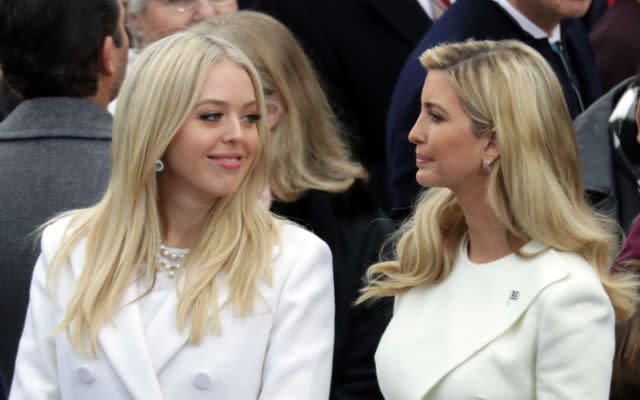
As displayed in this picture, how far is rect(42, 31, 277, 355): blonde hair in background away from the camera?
3.86m

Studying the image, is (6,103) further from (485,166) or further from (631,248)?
(631,248)

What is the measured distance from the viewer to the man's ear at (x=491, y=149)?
12.4 feet

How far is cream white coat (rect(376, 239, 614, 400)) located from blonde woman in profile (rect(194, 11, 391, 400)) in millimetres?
576

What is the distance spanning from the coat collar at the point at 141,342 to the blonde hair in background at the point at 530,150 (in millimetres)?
855

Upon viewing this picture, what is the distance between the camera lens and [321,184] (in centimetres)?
476

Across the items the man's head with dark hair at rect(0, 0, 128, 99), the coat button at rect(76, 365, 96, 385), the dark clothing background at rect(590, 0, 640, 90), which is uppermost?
the man's head with dark hair at rect(0, 0, 128, 99)

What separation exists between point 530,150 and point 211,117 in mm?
909

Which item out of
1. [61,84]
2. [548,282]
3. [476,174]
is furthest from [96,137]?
[548,282]

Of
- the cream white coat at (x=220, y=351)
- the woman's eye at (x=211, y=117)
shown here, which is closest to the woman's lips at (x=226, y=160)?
the woman's eye at (x=211, y=117)

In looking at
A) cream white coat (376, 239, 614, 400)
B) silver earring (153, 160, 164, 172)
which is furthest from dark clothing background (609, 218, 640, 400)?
silver earring (153, 160, 164, 172)

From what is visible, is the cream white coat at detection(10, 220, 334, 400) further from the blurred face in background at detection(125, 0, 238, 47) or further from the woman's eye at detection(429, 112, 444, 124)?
the blurred face in background at detection(125, 0, 238, 47)

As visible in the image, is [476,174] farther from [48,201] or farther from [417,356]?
[48,201]

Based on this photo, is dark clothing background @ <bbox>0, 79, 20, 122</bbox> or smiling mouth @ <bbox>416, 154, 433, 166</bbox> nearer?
smiling mouth @ <bbox>416, 154, 433, 166</bbox>

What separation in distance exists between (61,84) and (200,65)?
2.83 ft
